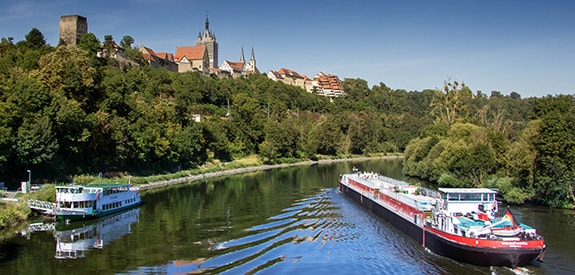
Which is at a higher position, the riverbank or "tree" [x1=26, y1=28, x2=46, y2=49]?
"tree" [x1=26, y1=28, x2=46, y2=49]

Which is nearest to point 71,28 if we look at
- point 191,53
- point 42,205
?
point 191,53

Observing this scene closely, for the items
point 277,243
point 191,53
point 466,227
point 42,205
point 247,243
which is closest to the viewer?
point 466,227

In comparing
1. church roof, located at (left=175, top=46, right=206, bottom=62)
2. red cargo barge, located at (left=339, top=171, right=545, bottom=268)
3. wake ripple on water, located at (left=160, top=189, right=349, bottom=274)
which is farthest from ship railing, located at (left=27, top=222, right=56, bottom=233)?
church roof, located at (left=175, top=46, right=206, bottom=62)

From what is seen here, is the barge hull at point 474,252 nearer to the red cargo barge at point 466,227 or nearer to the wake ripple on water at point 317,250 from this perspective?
the red cargo barge at point 466,227

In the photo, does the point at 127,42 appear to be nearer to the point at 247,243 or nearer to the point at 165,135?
the point at 165,135

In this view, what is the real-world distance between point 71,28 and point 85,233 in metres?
85.0

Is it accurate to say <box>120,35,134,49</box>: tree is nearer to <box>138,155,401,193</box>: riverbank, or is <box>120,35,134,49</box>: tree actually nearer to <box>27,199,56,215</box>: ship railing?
<box>138,155,401,193</box>: riverbank

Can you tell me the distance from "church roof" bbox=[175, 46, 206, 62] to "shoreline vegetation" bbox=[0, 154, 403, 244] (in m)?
73.9

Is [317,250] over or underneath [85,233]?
underneath

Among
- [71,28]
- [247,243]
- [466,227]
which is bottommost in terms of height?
[247,243]

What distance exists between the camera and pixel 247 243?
111 feet

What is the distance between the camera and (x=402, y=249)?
33.7m

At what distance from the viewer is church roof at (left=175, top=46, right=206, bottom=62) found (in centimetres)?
17688

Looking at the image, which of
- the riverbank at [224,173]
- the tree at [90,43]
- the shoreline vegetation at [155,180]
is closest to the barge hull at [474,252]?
the shoreline vegetation at [155,180]
